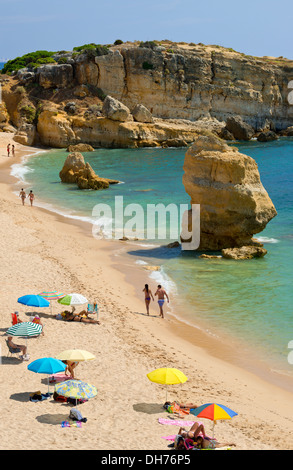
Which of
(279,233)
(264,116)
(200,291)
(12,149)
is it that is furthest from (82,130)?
(200,291)

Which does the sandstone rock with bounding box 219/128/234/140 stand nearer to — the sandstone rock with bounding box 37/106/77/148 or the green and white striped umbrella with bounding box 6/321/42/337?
the sandstone rock with bounding box 37/106/77/148

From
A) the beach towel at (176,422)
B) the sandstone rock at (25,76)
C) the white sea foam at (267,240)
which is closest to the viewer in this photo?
the beach towel at (176,422)

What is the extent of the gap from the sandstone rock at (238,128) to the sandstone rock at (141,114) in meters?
12.5

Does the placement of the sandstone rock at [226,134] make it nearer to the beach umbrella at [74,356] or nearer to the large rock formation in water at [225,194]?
the large rock formation in water at [225,194]

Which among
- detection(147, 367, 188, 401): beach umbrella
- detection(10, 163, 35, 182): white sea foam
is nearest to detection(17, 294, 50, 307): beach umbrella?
detection(147, 367, 188, 401): beach umbrella

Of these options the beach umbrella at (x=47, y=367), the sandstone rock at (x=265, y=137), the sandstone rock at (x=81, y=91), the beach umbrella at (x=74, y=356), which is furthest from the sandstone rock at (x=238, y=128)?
the beach umbrella at (x=47, y=367)

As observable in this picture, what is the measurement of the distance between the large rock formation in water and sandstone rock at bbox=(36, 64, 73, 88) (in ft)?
176

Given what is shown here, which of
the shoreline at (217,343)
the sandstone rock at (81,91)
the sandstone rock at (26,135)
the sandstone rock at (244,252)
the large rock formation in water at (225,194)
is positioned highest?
the sandstone rock at (81,91)

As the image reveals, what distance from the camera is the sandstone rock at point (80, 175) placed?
43156 mm

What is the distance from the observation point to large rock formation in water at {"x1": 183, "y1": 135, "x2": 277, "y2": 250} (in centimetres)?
2500

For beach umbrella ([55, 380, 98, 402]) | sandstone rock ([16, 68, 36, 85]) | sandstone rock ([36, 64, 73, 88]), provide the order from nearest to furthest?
1. beach umbrella ([55, 380, 98, 402])
2. sandstone rock ([36, 64, 73, 88])
3. sandstone rock ([16, 68, 36, 85])

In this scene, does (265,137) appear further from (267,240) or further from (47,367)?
(47,367)

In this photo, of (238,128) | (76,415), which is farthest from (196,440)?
(238,128)

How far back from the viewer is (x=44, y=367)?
1180 cm
